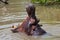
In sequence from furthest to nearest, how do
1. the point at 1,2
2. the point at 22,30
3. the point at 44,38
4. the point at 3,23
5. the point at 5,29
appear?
the point at 1,2
the point at 3,23
the point at 5,29
the point at 22,30
the point at 44,38

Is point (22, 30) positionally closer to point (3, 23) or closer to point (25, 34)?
point (25, 34)

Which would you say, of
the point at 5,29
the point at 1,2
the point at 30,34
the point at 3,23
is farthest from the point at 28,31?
the point at 1,2

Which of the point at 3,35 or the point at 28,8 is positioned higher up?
the point at 28,8

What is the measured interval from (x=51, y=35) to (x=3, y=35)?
62.1 inches

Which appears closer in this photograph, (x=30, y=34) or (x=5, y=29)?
(x=30, y=34)

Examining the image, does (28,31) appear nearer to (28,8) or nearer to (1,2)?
(28,8)

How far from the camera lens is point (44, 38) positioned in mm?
7941

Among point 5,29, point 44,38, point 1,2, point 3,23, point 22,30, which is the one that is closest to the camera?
point 44,38

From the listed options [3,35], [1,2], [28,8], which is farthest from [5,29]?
[1,2]

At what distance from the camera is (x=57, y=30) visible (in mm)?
8945

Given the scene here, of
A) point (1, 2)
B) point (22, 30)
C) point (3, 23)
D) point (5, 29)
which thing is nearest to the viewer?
point (22, 30)

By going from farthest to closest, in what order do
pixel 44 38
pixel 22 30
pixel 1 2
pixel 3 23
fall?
pixel 1 2
pixel 3 23
pixel 22 30
pixel 44 38

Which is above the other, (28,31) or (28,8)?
(28,8)

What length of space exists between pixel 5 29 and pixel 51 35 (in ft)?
6.17
